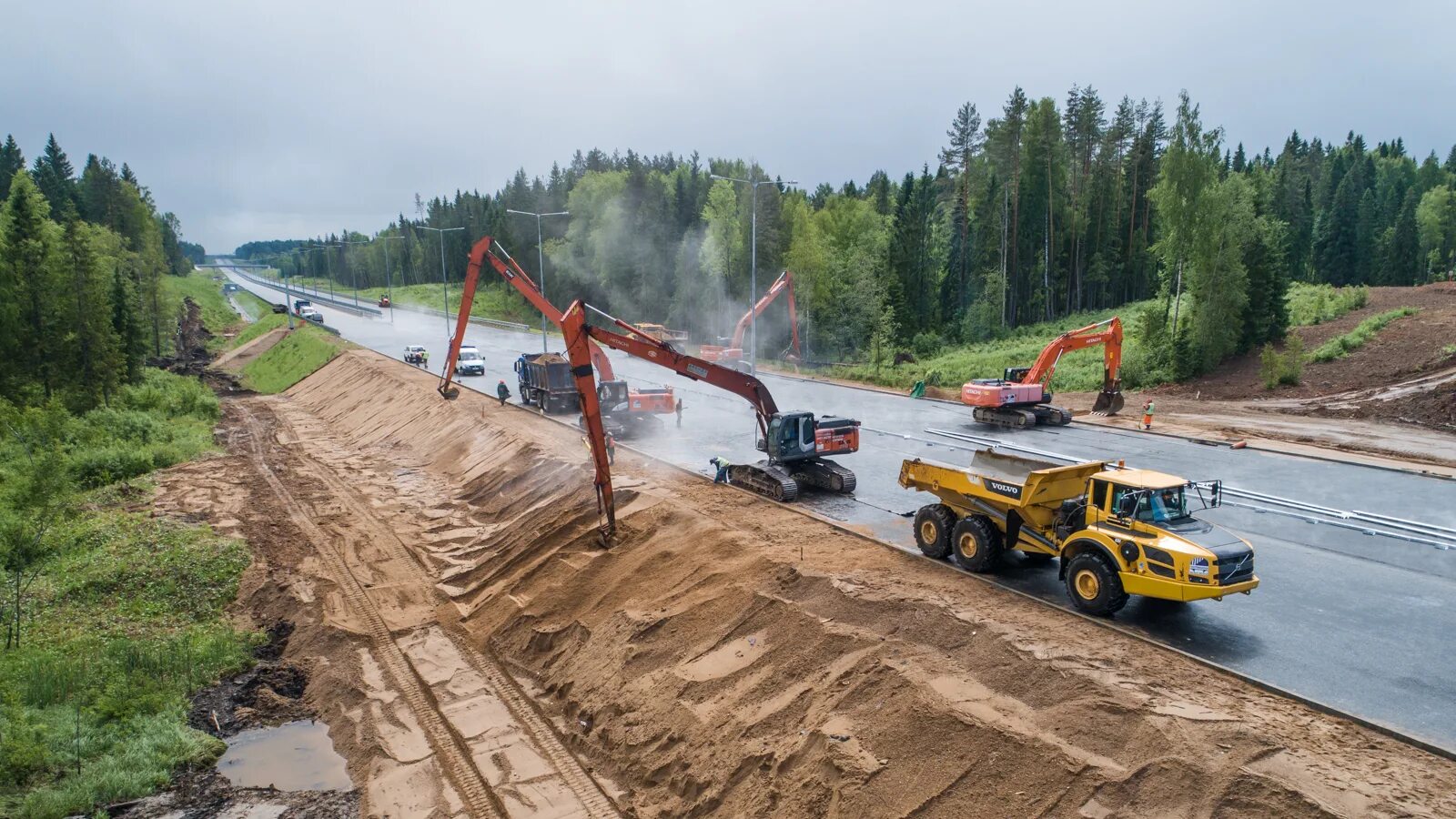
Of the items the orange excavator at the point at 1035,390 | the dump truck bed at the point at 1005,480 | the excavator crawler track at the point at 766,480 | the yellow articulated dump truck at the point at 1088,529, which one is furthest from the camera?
the orange excavator at the point at 1035,390

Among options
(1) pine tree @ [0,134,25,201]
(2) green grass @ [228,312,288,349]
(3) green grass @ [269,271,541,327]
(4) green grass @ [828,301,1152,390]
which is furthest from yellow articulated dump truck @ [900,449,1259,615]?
(1) pine tree @ [0,134,25,201]

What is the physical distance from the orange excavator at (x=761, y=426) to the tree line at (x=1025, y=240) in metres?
25.7

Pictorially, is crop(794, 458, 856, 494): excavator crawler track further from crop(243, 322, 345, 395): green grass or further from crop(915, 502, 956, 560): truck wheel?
crop(243, 322, 345, 395): green grass

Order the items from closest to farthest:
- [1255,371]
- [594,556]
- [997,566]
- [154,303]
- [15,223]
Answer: [997,566] < [594,556] < [15,223] < [1255,371] < [154,303]

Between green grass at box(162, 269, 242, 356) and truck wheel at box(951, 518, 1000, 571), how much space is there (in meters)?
74.5

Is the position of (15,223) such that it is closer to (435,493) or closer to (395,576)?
(435,493)

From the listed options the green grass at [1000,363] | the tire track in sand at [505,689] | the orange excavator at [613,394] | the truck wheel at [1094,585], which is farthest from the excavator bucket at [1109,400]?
the tire track in sand at [505,689]

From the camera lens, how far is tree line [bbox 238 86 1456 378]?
4253cm

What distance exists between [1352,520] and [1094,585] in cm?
994

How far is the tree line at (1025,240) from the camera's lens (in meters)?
42.5

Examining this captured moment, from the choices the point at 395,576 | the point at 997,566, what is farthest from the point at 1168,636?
the point at 395,576

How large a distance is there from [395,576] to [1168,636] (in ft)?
55.6

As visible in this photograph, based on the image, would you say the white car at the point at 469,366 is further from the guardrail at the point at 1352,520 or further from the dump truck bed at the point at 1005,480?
the guardrail at the point at 1352,520

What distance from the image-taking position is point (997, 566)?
15.4 meters
